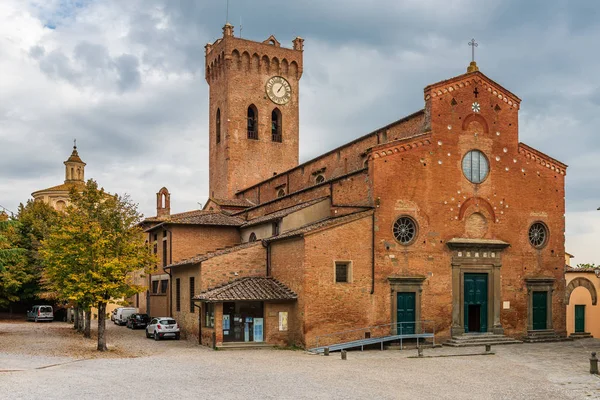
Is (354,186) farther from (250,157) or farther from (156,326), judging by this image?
(250,157)

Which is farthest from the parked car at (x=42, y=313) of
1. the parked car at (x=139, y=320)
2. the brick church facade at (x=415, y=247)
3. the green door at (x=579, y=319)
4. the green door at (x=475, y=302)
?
the green door at (x=579, y=319)

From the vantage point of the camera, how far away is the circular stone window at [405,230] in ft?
106

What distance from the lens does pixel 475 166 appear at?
114ft

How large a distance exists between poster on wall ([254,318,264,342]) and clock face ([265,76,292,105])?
1216 inches

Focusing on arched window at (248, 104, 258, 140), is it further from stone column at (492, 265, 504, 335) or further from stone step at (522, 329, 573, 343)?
stone step at (522, 329, 573, 343)

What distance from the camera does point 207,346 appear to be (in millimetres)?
31562

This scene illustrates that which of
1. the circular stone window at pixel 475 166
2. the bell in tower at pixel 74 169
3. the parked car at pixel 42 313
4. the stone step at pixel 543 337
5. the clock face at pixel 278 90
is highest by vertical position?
the clock face at pixel 278 90

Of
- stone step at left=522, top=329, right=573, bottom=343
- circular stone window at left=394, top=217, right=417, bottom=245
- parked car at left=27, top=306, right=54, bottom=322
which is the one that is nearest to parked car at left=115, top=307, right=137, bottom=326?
parked car at left=27, top=306, right=54, bottom=322

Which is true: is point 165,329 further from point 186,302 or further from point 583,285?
point 583,285

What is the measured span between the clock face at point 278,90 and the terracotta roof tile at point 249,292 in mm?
29026

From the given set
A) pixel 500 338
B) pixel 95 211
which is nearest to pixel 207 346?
pixel 95 211

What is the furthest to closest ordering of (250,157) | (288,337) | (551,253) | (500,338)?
(250,157) → (551,253) → (500,338) → (288,337)

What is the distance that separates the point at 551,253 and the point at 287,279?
15020mm

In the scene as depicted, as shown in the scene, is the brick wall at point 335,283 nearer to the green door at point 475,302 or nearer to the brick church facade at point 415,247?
the brick church facade at point 415,247
